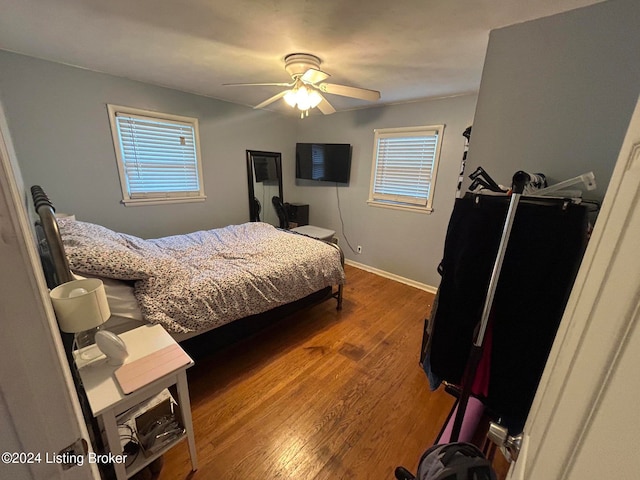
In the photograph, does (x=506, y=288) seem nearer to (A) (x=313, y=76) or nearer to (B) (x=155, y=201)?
(A) (x=313, y=76)

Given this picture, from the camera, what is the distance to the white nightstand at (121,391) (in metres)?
0.98

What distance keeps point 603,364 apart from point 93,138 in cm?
368

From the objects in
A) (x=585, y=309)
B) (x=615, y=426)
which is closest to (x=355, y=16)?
(x=585, y=309)

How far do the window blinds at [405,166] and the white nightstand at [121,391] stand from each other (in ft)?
10.1

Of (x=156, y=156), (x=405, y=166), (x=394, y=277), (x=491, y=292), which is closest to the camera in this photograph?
(x=491, y=292)

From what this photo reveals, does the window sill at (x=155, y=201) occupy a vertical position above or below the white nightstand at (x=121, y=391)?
above

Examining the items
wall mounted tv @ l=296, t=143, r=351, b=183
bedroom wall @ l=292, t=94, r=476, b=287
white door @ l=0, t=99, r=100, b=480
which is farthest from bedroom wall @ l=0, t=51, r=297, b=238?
white door @ l=0, t=99, r=100, b=480

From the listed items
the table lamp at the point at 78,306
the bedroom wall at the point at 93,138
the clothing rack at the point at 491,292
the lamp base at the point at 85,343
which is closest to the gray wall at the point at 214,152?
the bedroom wall at the point at 93,138

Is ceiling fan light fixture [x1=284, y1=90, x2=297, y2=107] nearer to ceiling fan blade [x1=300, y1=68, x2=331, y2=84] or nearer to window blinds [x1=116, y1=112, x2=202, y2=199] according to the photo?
ceiling fan blade [x1=300, y1=68, x2=331, y2=84]

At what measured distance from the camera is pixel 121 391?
102 centimetres

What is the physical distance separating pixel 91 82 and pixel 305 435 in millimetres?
3581

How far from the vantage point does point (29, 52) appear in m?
2.07

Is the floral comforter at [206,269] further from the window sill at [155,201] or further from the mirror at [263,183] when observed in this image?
the mirror at [263,183]

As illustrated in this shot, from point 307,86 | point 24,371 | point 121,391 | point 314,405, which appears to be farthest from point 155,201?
point 24,371
